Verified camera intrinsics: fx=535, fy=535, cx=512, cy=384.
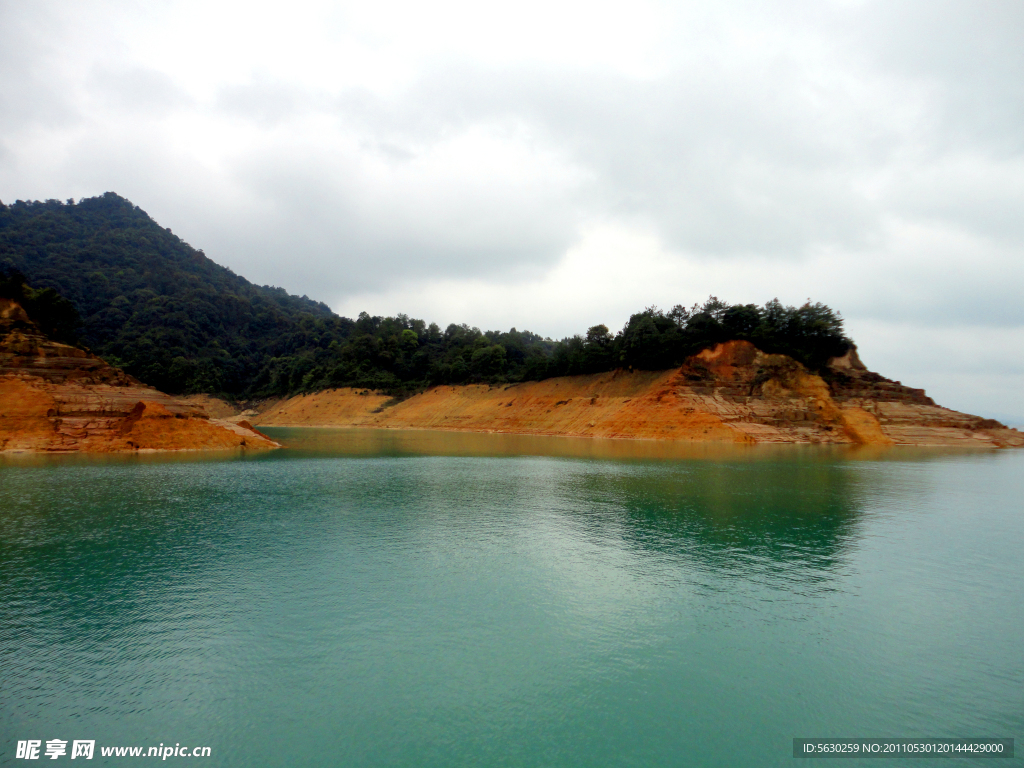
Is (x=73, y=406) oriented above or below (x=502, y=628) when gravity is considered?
above

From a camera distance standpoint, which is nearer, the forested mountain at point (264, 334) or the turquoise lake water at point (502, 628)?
the turquoise lake water at point (502, 628)

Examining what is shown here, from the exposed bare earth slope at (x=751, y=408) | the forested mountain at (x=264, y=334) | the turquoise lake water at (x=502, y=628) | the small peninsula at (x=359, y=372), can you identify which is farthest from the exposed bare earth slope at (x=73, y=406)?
the exposed bare earth slope at (x=751, y=408)

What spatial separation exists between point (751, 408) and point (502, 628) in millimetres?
60845

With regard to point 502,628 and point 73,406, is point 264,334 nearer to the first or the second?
point 73,406

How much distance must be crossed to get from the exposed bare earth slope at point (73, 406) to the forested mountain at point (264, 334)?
30.3 m

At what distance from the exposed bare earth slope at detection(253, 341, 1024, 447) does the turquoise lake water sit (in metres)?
40.7

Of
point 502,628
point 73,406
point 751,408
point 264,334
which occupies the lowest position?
point 502,628

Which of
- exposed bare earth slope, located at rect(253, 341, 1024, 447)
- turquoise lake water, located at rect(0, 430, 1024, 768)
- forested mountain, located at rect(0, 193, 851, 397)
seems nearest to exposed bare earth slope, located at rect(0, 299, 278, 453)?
turquoise lake water, located at rect(0, 430, 1024, 768)

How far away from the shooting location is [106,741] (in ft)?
22.4

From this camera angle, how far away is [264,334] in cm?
13600

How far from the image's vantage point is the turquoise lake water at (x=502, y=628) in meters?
7.16

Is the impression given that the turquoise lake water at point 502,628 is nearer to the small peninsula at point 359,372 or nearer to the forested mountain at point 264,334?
the small peninsula at point 359,372

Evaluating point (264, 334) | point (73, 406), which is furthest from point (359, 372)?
point (73, 406)

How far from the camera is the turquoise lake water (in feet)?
23.5
